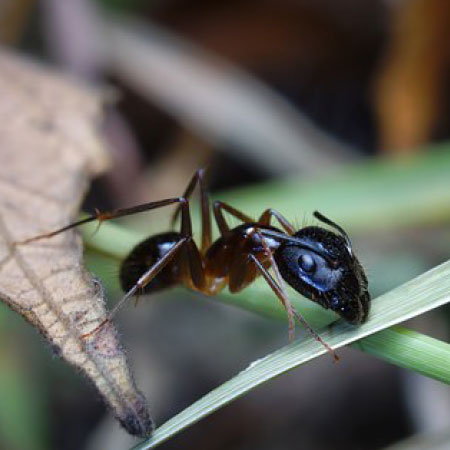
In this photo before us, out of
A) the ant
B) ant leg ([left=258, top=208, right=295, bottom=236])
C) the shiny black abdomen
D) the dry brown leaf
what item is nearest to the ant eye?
the ant

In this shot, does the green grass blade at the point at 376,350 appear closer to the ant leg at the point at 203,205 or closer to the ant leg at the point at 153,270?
the ant leg at the point at 153,270

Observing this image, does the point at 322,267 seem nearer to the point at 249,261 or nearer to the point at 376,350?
the point at 249,261

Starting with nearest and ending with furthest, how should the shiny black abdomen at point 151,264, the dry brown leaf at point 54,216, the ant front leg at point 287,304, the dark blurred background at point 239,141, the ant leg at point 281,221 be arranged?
the dry brown leaf at point 54,216 < the ant front leg at point 287,304 < the shiny black abdomen at point 151,264 < the ant leg at point 281,221 < the dark blurred background at point 239,141

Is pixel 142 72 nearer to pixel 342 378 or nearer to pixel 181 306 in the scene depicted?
pixel 181 306

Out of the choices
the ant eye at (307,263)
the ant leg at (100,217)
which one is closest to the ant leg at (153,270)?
the ant leg at (100,217)

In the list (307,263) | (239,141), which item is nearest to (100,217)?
(307,263)

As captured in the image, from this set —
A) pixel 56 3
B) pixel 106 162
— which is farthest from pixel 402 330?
pixel 56 3

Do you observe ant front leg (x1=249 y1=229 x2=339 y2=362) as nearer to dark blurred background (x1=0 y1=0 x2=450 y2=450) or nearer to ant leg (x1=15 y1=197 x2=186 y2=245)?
ant leg (x1=15 y1=197 x2=186 y2=245)
